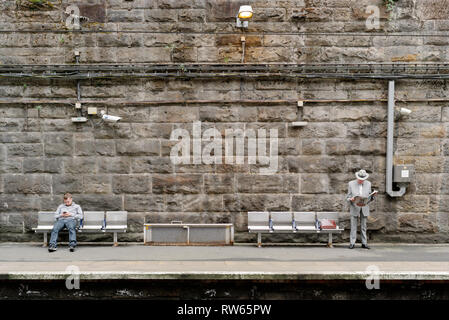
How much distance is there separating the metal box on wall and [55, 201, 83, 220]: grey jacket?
7.64 meters

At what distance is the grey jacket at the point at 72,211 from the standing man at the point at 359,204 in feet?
20.8

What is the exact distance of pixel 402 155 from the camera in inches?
361

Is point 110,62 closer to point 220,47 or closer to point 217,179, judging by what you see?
point 220,47

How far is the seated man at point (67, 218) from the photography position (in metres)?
8.18

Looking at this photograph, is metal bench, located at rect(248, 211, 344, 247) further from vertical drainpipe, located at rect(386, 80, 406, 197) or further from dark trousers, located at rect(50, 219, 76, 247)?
dark trousers, located at rect(50, 219, 76, 247)

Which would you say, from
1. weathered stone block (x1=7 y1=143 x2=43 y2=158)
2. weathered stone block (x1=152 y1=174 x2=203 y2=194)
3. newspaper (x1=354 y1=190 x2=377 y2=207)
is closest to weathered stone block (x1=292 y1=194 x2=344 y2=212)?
newspaper (x1=354 y1=190 x2=377 y2=207)

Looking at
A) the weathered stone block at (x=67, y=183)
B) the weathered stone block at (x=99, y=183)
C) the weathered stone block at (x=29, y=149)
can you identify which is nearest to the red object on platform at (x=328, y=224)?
the weathered stone block at (x=99, y=183)

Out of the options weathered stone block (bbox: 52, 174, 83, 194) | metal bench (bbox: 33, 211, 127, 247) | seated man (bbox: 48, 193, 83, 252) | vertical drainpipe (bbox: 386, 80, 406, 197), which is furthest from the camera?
weathered stone block (bbox: 52, 174, 83, 194)

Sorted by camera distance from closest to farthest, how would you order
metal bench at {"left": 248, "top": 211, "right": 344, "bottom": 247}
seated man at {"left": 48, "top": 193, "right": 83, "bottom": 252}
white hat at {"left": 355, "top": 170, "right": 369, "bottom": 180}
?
1. seated man at {"left": 48, "top": 193, "right": 83, "bottom": 252}
2. white hat at {"left": 355, "top": 170, "right": 369, "bottom": 180}
3. metal bench at {"left": 248, "top": 211, "right": 344, "bottom": 247}

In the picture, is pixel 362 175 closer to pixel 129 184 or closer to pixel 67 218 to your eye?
pixel 129 184

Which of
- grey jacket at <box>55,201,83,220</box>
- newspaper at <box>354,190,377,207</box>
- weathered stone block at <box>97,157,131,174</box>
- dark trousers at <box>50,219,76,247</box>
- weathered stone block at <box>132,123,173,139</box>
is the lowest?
dark trousers at <box>50,219,76,247</box>

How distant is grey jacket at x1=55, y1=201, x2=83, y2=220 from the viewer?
852cm

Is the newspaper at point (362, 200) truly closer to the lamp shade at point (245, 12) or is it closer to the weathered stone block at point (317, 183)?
the weathered stone block at point (317, 183)

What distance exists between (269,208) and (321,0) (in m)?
5.29
